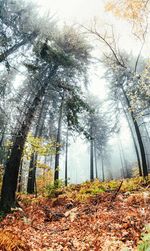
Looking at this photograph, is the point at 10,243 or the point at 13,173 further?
the point at 13,173

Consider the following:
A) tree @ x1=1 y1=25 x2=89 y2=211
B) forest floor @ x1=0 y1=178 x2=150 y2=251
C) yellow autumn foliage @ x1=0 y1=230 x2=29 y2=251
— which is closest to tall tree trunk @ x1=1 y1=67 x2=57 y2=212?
tree @ x1=1 y1=25 x2=89 y2=211

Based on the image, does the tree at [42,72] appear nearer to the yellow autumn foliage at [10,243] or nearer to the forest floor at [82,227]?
the forest floor at [82,227]

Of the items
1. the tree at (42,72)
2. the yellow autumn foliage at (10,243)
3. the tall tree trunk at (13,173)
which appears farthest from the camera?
the tree at (42,72)

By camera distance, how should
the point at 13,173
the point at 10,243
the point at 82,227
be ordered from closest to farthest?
the point at 10,243 < the point at 82,227 < the point at 13,173

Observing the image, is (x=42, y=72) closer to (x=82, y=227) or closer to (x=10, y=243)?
(x=82, y=227)

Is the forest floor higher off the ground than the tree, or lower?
lower

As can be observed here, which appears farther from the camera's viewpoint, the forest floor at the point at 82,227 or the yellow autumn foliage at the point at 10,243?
the forest floor at the point at 82,227

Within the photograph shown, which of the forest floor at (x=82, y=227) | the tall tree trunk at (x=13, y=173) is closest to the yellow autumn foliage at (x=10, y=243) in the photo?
the forest floor at (x=82, y=227)

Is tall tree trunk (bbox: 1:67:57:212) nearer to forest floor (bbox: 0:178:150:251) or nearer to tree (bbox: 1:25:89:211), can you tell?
tree (bbox: 1:25:89:211)

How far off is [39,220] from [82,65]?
9.17 metres

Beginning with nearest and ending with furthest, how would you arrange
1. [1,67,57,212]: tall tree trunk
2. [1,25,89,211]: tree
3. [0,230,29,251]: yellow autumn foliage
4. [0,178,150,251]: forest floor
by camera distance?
[0,230,29,251]: yellow autumn foliage, [0,178,150,251]: forest floor, [1,67,57,212]: tall tree trunk, [1,25,89,211]: tree

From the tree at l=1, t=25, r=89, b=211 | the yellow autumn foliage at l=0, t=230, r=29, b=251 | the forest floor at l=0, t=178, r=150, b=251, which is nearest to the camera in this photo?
the yellow autumn foliage at l=0, t=230, r=29, b=251

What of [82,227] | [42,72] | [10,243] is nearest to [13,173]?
[82,227]

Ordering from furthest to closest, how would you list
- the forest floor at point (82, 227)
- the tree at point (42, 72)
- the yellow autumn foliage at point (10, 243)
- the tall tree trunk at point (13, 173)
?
the tree at point (42, 72) < the tall tree trunk at point (13, 173) < the forest floor at point (82, 227) < the yellow autumn foliage at point (10, 243)
